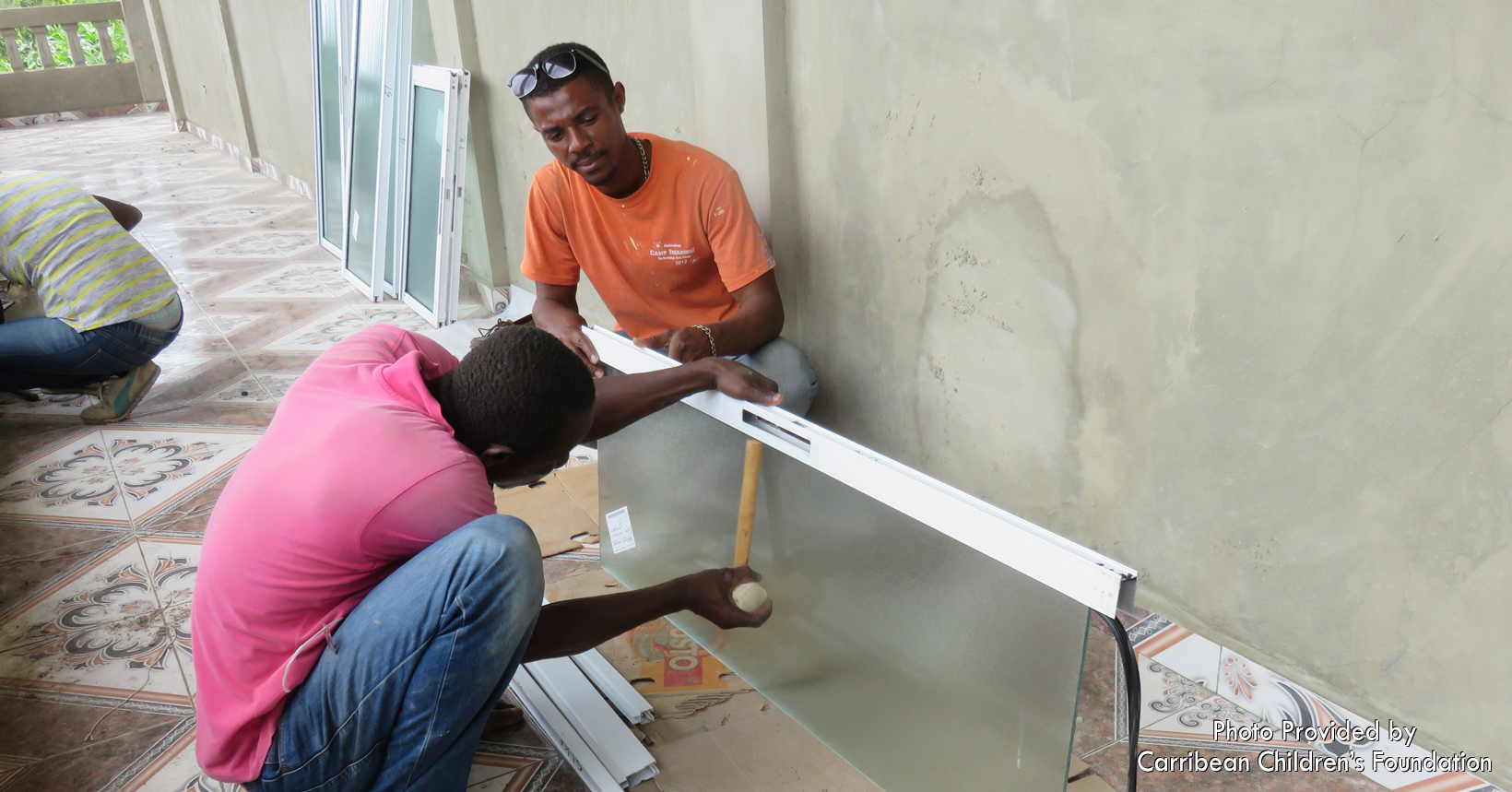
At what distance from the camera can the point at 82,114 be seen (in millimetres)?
11219

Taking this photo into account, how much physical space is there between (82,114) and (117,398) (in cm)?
1052

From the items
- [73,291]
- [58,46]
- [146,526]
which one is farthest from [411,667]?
[58,46]

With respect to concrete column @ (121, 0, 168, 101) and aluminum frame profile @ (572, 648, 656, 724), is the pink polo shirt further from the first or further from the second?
concrete column @ (121, 0, 168, 101)

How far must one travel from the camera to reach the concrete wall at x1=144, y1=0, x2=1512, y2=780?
1274 mm

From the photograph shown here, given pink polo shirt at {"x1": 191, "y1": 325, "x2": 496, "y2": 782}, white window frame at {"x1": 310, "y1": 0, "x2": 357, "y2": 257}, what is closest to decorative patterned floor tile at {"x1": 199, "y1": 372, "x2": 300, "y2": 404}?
white window frame at {"x1": 310, "y1": 0, "x2": 357, "y2": 257}

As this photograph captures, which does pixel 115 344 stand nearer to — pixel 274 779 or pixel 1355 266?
pixel 274 779

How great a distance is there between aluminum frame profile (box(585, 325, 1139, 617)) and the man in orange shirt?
39 cm

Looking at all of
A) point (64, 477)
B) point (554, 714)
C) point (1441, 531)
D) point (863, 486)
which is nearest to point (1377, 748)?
point (1441, 531)

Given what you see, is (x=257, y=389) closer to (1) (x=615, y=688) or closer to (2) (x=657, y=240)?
(2) (x=657, y=240)

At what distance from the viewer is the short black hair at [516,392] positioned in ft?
4.40

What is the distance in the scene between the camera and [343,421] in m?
1.29

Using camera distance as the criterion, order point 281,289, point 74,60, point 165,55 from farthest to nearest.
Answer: point 74,60, point 165,55, point 281,289

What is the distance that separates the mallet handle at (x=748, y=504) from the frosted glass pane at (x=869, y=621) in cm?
2

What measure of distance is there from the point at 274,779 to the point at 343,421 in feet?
1.81
